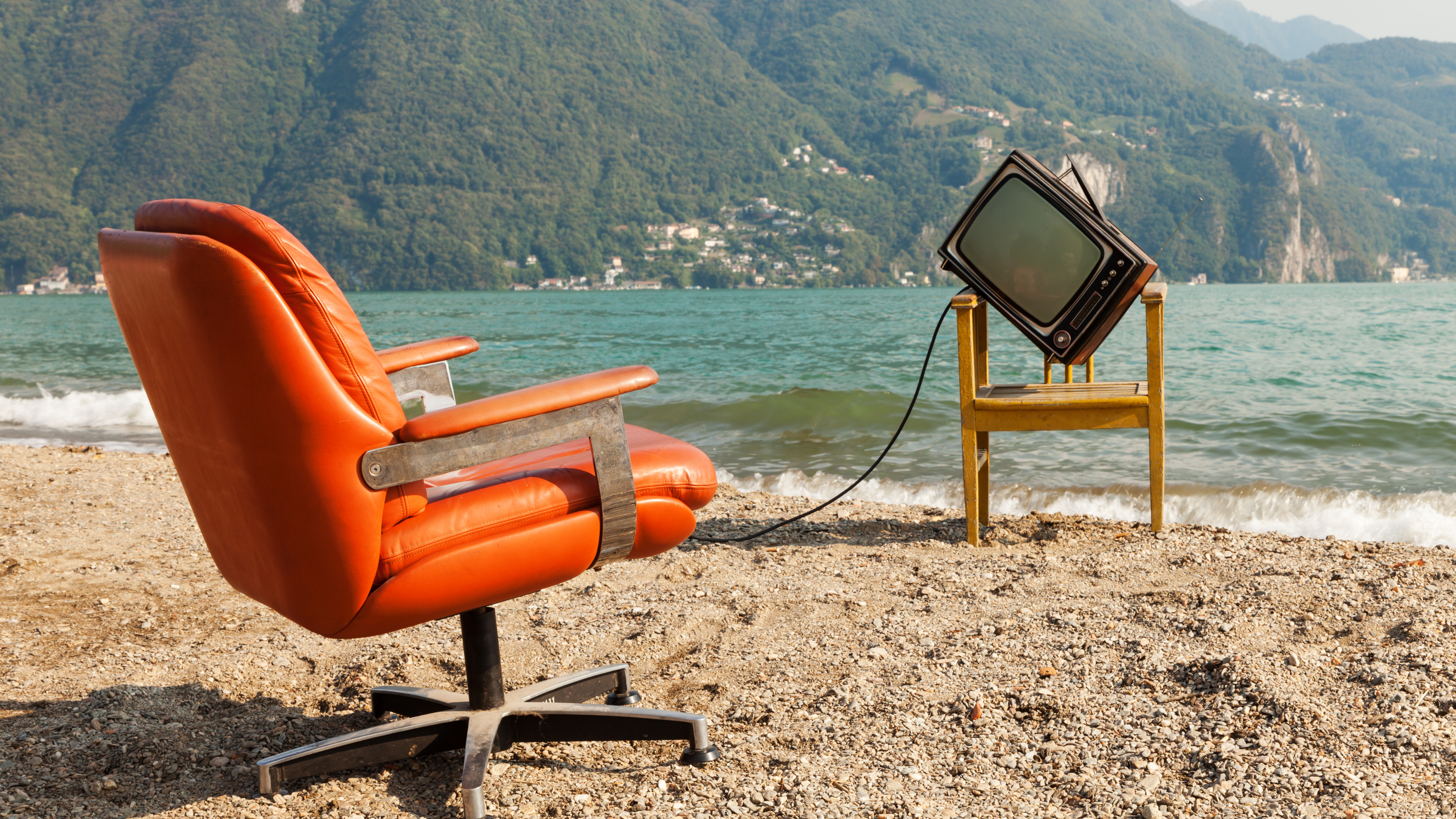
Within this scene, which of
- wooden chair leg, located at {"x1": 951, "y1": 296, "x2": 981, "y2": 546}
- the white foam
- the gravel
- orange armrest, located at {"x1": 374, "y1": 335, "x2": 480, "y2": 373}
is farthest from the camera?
the white foam

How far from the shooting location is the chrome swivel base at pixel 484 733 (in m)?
2.03

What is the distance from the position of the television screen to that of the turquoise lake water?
1.66 metres

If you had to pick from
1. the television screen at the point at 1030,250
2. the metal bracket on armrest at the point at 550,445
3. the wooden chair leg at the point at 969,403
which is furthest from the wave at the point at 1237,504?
the metal bracket on armrest at the point at 550,445

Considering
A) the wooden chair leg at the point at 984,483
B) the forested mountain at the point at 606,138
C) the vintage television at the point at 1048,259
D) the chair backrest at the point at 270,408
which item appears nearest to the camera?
the chair backrest at the point at 270,408

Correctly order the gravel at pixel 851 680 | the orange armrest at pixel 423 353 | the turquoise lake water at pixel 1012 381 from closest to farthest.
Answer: the gravel at pixel 851 680
the orange armrest at pixel 423 353
the turquoise lake water at pixel 1012 381

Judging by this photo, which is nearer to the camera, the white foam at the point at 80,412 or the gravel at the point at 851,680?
the gravel at the point at 851,680

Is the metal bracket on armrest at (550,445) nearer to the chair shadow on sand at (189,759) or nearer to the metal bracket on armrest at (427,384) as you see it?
the chair shadow on sand at (189,759)

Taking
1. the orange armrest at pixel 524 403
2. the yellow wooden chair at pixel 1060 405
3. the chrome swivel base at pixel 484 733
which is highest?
the orange armrest at pixel 524 403

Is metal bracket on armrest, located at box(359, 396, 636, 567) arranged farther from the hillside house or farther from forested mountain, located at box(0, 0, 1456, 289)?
the hillside house

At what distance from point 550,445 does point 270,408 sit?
0.51 metres

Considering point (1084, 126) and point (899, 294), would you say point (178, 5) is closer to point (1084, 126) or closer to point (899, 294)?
point (899, 294)

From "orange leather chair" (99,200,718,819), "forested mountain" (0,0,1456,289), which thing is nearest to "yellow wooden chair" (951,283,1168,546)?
"orange leather chair" (99,200,718,819)

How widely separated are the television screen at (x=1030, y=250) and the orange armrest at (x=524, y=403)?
2.42 m

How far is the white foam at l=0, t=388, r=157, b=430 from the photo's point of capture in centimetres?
991
